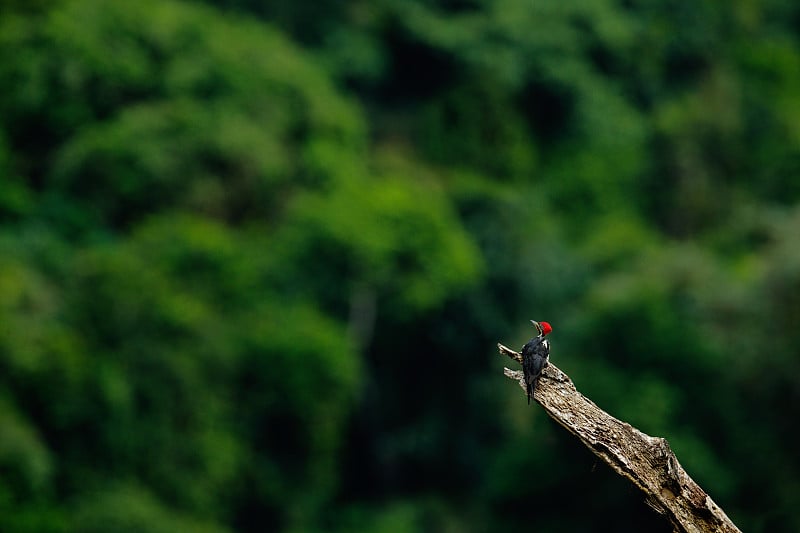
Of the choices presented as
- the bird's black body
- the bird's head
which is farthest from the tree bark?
the bird's head

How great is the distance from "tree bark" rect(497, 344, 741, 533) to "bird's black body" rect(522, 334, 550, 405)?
446mm

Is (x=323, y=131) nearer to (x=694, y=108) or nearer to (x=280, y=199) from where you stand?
(x=280, y=199)

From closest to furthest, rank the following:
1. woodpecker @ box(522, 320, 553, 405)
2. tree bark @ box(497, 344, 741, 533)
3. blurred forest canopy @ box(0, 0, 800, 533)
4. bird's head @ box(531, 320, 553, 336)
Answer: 1. tree bark @ box(497, 344, 741, 533)
2. woodpecker @ box(522, 320, 553, 405)
3. bird's head @ box(531, 320, 553, 336)
4. blurred forest canopy @ box(0, 0, 800, 533)

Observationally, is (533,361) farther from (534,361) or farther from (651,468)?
(651,468)

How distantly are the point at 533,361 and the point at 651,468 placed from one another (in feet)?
4.13

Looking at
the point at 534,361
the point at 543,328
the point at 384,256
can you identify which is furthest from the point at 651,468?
the point at 384,256

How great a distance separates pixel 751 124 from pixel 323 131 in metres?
22.5

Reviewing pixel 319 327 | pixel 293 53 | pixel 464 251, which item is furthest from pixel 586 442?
pixel 293 53

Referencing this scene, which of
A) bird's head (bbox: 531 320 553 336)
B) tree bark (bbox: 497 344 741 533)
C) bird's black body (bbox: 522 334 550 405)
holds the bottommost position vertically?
tree bark (bbox: 497 344 741 533)

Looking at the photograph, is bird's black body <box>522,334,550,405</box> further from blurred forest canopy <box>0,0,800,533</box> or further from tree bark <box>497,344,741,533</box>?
blurred forest canopy <box>0,0,800,533</box>

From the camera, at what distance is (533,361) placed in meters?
10.4

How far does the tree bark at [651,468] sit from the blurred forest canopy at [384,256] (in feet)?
68.3

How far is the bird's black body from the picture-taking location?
10.3m

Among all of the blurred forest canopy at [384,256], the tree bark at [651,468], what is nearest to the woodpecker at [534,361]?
the tree bark at [651,468]
